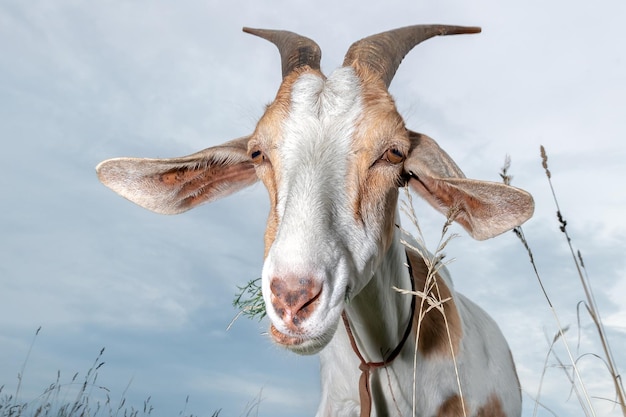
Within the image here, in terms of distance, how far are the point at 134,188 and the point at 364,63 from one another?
1527 mm

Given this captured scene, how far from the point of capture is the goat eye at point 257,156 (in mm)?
3646

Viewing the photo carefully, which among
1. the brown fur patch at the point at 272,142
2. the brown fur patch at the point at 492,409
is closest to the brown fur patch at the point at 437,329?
the brown fur patch at the point at 492,409

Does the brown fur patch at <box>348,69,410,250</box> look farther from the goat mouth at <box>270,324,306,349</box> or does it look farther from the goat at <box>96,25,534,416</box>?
the goat mouth at <box>270,324,306,349</box>

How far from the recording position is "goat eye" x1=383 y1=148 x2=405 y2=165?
350 centimetres

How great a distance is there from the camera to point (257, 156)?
12.0 feet

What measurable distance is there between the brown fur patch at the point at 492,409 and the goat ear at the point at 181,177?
198 cm

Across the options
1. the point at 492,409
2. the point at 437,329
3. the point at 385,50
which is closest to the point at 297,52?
the point at 385,50

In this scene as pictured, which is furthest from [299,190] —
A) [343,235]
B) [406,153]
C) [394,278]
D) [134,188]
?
[134,188]

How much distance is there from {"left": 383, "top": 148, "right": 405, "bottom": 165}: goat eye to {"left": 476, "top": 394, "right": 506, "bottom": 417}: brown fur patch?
1.79 meters

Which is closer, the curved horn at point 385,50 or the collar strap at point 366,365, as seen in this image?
the collar strap at point 366,365

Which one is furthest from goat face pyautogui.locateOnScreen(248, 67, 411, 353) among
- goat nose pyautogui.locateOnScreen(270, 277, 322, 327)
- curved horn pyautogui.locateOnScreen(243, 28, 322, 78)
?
curved horn pyautogui.locateOnScreen(243, 28, 322, 78)

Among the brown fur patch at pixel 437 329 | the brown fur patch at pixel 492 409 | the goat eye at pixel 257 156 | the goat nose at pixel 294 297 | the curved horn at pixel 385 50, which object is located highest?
the curved horn at pixel 385 50

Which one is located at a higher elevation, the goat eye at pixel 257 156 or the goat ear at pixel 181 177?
the goat ear at pixel 181 177

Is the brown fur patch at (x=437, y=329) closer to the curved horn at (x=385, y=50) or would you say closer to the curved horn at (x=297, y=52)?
the curved horn at (x=385, y=50)
